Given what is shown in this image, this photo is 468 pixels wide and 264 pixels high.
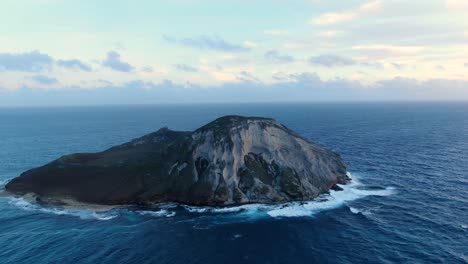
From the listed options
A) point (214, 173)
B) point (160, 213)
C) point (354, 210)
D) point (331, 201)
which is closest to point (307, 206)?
point (331, 201)

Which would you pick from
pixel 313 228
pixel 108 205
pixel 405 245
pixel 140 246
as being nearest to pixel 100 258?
pixel 140 246

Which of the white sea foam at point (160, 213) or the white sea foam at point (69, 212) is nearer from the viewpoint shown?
the white sea foam at point (69, 212)

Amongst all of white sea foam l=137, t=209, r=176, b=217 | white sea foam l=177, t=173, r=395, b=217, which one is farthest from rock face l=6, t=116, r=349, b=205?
white sea foam l=137, t=209, r=176, b=217

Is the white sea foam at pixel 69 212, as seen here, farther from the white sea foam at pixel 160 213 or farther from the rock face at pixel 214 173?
the white sea foam at pixel 160 213

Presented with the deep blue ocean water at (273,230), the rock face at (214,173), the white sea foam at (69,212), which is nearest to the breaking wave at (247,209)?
the white sea foam at (69,212)

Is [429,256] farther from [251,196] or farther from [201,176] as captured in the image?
[201,176]

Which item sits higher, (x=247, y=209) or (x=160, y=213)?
(x=247, y=209)

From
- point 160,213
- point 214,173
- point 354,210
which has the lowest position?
point 160,213

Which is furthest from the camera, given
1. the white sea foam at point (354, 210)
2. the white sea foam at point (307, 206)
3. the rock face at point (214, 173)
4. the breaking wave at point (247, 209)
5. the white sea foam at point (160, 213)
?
the rock face at point (214, 173)

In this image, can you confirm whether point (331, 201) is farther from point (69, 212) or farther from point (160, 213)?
point (69, 212)
